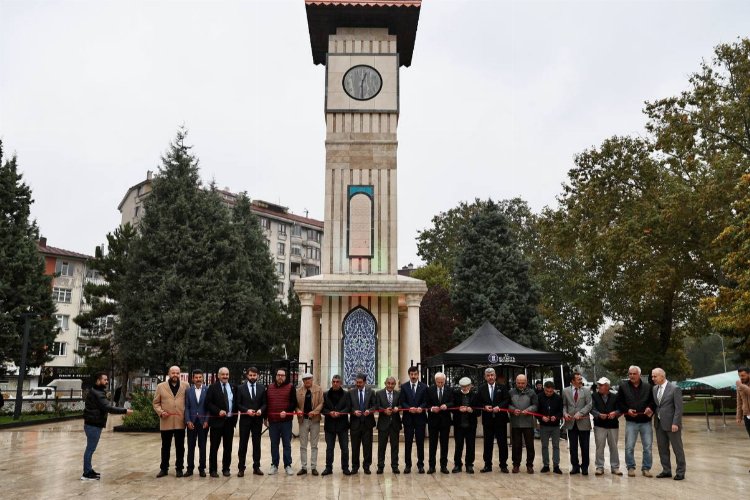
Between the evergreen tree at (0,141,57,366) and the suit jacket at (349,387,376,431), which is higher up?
the evergreen tree at (0,141,57,366)

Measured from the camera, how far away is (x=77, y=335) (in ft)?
181

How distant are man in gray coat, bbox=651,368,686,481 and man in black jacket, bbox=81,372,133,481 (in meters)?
8.30

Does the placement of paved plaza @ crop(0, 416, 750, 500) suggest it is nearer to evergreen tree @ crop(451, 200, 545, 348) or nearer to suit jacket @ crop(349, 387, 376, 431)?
suit jacket @ crop(349, 387, 376, 431)

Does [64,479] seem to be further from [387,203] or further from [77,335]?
[77,335]

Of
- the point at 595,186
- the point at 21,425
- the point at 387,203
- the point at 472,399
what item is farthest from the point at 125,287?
the point at 472,399

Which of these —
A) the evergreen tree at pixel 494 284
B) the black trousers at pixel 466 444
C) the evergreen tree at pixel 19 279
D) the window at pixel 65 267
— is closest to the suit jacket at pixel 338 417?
the black trousers at pixel 466 444

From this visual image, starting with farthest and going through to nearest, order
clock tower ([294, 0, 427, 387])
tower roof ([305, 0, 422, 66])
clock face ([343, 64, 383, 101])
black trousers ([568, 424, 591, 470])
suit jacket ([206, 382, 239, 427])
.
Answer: clock face ([343, 64, 383, 101]) < tower roof ([305, 0, 422, 66]) < clock tower ([294, 0, 427, 387]) < black trousers ([568, 424, 591, 470]) < suit jacket ([206, 382, 239, 427])

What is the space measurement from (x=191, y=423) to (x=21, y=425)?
45.3 ft

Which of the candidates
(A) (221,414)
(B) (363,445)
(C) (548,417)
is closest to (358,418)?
(B) (363,445)

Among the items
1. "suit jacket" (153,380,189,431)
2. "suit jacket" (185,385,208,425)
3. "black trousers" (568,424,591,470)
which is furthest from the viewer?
"black trousers" (568,424,591,470)

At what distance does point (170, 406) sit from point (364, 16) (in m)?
15.2

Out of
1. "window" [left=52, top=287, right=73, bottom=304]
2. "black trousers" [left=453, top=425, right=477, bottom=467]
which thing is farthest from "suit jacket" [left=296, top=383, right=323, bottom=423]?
"window" [left=52, top=287, right=73, bottom=304]

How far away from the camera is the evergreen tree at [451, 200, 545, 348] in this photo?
33.3 meters

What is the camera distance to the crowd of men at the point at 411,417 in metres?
10.3
